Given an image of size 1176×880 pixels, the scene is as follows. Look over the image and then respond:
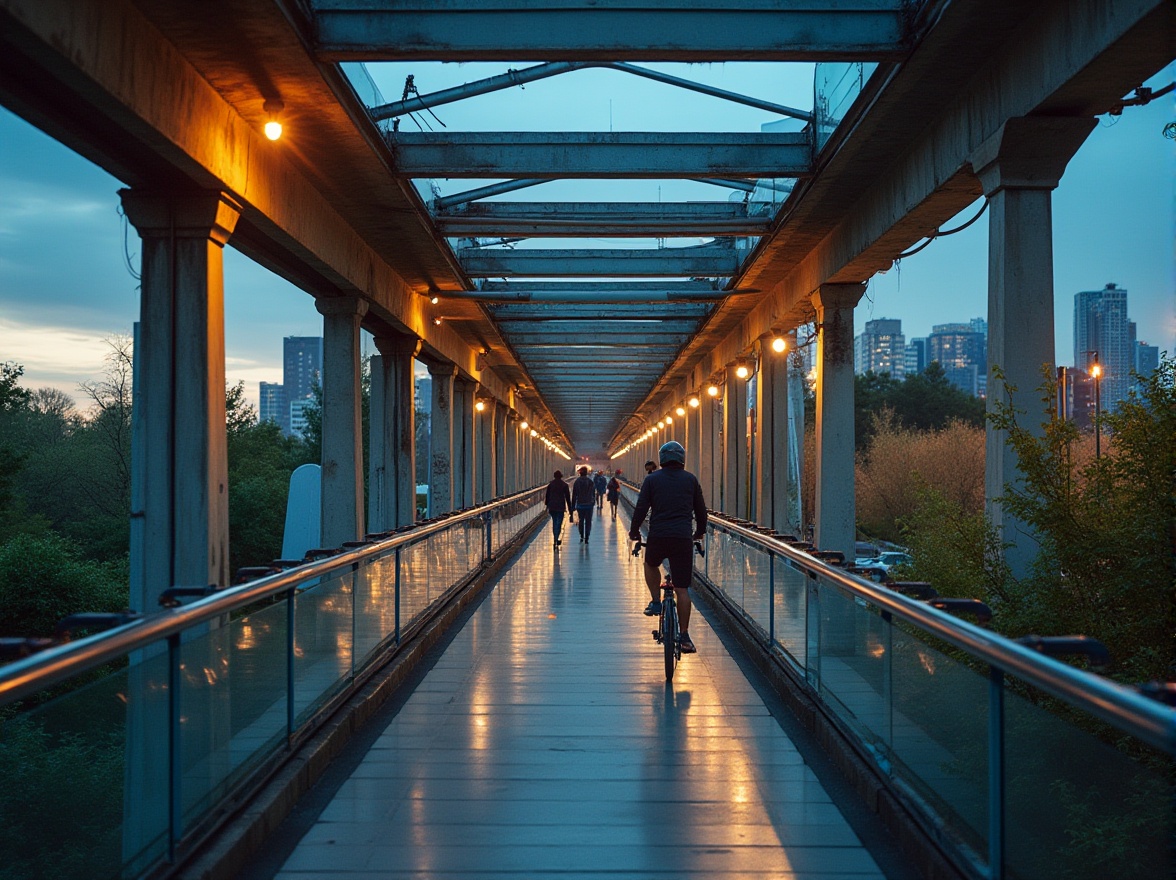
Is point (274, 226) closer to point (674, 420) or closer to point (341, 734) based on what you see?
point (341, 734)

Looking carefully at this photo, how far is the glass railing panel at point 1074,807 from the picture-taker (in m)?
3.12

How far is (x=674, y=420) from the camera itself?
38.7m

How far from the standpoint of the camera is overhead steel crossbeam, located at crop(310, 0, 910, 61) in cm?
717

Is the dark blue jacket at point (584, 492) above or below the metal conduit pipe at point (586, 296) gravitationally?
below

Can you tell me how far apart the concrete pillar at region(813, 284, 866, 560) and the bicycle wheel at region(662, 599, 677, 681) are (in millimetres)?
5735

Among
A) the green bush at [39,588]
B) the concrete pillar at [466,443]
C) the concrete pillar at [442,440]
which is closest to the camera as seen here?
the concrete pillar at [442,440]

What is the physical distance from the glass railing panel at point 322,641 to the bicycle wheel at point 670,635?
231cm

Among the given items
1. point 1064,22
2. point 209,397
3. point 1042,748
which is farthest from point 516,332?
point 1042,748

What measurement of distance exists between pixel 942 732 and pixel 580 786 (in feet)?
6.13

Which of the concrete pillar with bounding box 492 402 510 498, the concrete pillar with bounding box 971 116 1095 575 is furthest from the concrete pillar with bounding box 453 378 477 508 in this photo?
the concrete pillar with bounding box 971 116 1095 575

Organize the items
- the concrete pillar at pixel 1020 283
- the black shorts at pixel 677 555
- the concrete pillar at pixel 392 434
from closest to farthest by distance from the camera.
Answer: the concrete pillar at pixel 1020 283 → the black shorts at pixel 677 555 → the concrete pillar at pixel 392 434

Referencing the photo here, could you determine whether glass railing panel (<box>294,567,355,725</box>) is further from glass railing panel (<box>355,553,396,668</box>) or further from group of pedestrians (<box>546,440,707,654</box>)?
group of pedestrians (<box>546,440,707,654</box>)

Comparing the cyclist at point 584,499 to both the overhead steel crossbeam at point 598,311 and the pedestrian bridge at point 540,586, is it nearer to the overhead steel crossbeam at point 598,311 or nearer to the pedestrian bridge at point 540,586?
the overhead steel crossbeam at point 598,311

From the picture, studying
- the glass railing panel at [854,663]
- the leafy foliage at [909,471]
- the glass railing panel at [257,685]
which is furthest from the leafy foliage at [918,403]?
the glass railing panel at [257,685]
